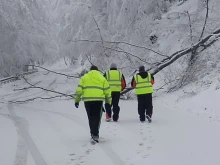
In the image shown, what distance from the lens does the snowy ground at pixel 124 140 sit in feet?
22.7

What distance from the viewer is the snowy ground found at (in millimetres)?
6920

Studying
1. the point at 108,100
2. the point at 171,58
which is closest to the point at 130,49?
the point at 171,58

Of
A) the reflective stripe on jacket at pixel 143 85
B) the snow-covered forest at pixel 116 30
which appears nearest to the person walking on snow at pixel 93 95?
the reflective stripe on jacket at pixel 143 85

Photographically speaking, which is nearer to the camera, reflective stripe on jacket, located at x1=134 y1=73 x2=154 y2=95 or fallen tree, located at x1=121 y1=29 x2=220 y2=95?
reflective stripe on jacket, located at x1=134 y1=73 x2=154 y2=95

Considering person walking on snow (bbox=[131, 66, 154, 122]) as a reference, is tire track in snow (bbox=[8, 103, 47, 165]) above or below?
below

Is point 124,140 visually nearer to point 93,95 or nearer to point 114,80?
point 93,95

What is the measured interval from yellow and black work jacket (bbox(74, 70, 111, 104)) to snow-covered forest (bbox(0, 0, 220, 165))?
103 cm

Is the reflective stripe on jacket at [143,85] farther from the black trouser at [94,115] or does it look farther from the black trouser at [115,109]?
the black trouser at [94,115]

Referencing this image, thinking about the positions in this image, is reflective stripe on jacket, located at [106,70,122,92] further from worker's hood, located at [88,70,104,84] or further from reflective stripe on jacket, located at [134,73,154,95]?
worker's hood, located at [88,70,104,84]

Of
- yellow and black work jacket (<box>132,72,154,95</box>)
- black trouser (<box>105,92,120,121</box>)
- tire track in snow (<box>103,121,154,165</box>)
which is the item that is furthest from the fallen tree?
tire track in snow (<box>103,121,154,165</box>)

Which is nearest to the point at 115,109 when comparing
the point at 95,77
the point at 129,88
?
the point at 95,77

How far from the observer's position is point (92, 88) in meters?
8.37

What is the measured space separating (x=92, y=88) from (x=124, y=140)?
1380 mm

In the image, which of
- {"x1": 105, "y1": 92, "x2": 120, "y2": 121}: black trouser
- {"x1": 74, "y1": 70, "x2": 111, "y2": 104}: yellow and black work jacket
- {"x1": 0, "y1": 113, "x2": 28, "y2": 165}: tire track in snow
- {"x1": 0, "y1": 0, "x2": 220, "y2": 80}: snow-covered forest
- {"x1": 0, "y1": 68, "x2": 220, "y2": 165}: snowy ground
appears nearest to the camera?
{"x1": 0, "y1": 68, "x2": 220, "y2": 165}: snowy ground
